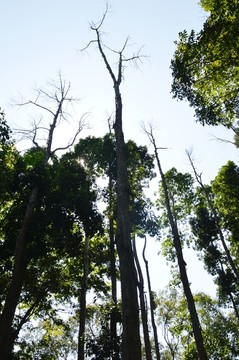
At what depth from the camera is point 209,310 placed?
29047mm

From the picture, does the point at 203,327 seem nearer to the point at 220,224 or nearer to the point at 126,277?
the point at 220,224

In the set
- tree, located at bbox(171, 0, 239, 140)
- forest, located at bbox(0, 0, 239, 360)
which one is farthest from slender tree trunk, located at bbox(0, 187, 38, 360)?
tree, located at bbox(171, 0, 239, 140)

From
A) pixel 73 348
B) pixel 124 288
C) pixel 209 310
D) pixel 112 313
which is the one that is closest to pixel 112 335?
pixel 112 313

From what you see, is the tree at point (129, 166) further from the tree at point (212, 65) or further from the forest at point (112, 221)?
the tree at point (212, 65)

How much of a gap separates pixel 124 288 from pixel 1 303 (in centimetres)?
1148

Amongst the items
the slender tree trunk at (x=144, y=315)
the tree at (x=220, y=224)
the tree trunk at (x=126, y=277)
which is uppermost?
the tree at (x=220, y=224)

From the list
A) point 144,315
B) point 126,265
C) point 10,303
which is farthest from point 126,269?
point 144,315

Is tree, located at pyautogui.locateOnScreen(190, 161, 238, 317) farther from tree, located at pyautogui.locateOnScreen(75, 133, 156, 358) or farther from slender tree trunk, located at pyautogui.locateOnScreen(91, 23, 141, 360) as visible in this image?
slender tree trunk, located at pyautogui.locateOnScreen(91, 23, 141, 360)

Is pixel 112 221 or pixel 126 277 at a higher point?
pixel 112 221

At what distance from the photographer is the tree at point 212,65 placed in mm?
8875

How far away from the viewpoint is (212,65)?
32.7 feet

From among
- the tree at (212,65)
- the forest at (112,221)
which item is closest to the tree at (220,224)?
the forest at (112,221)

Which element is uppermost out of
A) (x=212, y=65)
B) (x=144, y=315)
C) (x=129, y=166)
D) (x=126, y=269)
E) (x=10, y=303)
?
(x=129, y=166)

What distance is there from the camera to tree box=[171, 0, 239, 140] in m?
8.88
